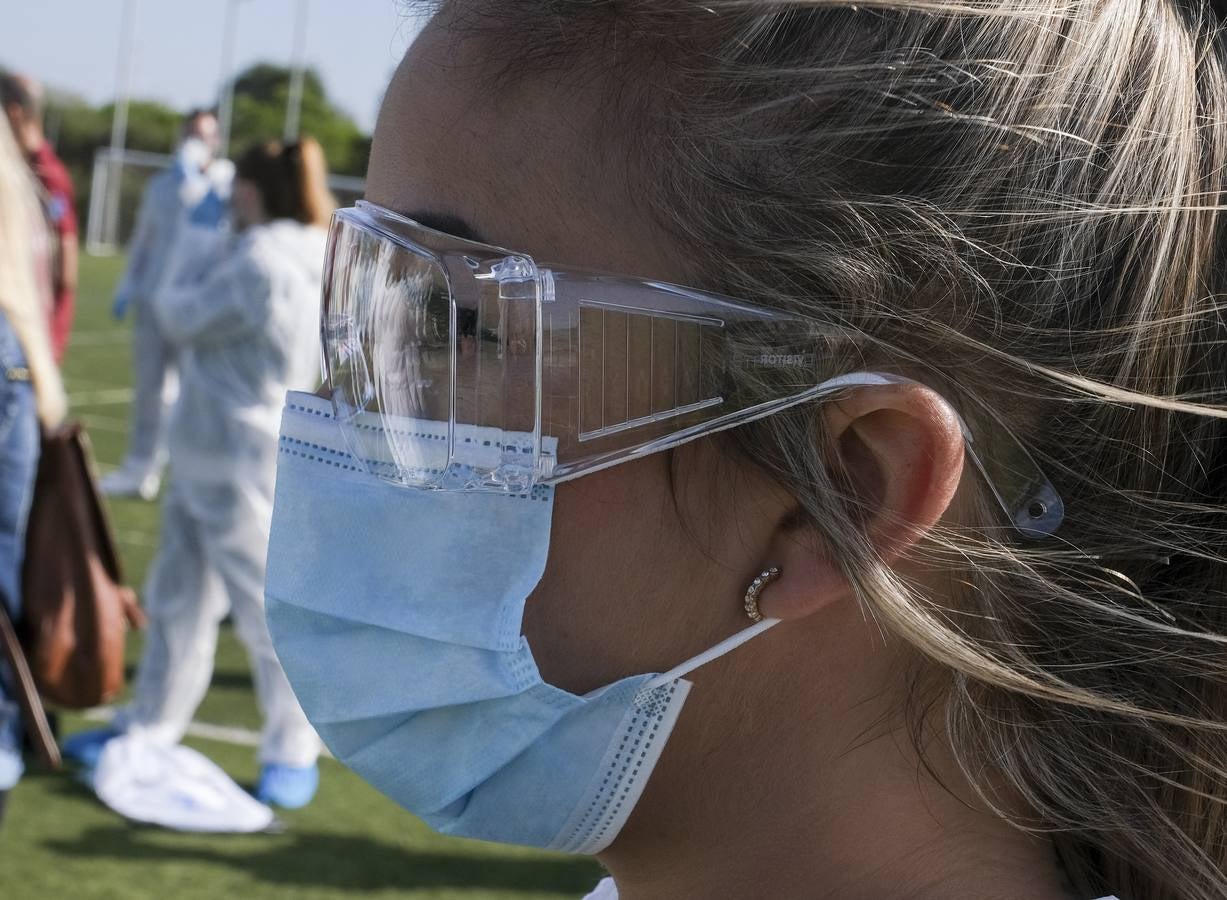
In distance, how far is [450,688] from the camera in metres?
1.33

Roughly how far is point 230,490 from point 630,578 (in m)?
3.96

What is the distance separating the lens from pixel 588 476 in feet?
4.09

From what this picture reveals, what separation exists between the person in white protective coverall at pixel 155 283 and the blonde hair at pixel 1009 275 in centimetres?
808

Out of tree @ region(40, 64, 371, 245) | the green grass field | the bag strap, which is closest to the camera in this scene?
the bag strap

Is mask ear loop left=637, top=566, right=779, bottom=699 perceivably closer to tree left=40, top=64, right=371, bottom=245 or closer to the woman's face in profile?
the woman's face in profile

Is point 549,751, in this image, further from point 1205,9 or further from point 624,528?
point 1205,9

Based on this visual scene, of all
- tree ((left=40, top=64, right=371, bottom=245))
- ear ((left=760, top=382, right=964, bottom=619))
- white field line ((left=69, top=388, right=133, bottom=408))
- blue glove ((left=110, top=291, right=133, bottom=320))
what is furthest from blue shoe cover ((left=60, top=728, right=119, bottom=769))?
tree ((left=40, top=64, right=371, bottom=245))

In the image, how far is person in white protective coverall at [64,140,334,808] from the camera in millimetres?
4895

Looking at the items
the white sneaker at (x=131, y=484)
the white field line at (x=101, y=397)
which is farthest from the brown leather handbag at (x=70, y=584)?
the white field line at (x=101, y=397)

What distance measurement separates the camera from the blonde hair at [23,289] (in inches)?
131

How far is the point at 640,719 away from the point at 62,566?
2.53 metres

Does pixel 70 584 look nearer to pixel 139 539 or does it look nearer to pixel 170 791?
pixel 170 791

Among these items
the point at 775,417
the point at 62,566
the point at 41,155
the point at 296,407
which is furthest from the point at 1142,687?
the point at 41,155

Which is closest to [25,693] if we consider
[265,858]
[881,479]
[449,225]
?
[265,858]
